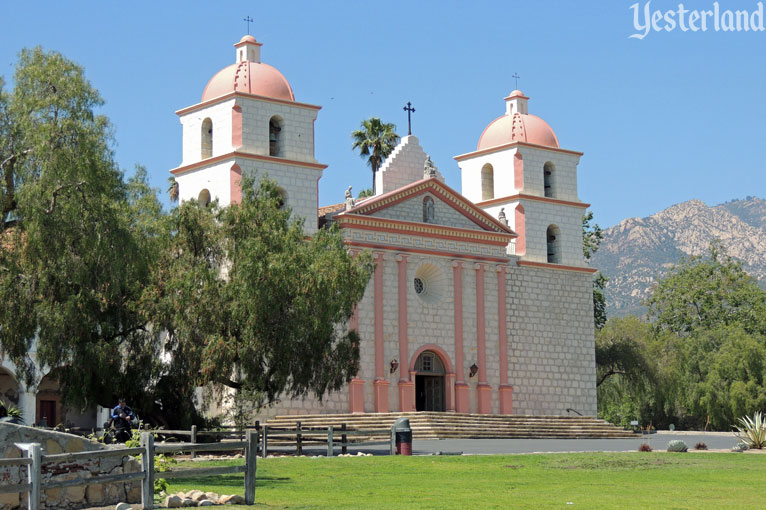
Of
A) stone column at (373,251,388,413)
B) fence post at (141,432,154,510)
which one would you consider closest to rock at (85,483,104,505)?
fence post at (141,432,154,510)

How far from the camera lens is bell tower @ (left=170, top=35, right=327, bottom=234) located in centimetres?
4709

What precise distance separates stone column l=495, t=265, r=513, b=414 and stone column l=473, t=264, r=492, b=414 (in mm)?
730

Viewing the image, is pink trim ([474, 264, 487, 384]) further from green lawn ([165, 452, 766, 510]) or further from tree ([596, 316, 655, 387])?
green lawn ([165, 452, 766, 510])

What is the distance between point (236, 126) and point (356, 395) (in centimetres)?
1131

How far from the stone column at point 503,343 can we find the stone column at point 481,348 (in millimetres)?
730

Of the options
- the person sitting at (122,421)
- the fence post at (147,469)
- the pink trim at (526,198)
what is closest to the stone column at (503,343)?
the pink trim at (526,198)

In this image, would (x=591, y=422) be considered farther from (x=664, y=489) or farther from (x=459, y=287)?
(x=664, y=489)

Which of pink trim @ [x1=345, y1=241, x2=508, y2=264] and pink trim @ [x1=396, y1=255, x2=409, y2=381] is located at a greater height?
pink trim @ [x1=345, y1=241, x2=508, y2=264]

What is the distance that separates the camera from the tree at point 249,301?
33344 millimetres

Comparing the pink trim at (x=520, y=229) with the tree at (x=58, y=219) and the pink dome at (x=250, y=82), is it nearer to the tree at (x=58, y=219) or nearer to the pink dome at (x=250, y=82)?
the pink dome at (x=250, y=82)

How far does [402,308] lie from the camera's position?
4944cm

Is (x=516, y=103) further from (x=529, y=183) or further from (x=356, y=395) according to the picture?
(x=356, y=395)

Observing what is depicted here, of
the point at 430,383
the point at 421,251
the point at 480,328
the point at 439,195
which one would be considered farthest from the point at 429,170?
the point at 430,383

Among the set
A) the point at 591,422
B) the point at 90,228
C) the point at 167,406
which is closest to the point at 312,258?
the point at 167,406
